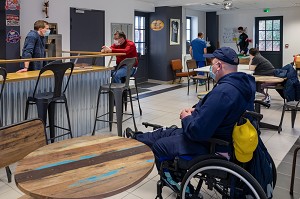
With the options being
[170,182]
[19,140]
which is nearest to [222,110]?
[170,182]

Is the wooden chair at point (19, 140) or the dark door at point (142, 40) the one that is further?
the dark door at point (142, 40)

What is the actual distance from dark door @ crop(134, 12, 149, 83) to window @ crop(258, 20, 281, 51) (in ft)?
16.6

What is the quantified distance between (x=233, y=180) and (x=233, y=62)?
899 mm

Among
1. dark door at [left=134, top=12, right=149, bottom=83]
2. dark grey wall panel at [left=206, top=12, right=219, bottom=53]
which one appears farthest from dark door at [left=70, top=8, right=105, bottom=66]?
dark grey wall panel at [left=206, top=12, right=219, bottom=53]

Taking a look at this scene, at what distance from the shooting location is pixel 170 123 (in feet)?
17.0

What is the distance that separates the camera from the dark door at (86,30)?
6.88 metres

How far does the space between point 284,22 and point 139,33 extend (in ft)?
19.1

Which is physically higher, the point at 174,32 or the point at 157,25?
the point at 157,25

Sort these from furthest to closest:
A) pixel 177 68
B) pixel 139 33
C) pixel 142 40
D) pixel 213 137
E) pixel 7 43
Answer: pixel 177 68
pixel 142 40
pixel 139 33
pixel 7 43
pixel 213 137

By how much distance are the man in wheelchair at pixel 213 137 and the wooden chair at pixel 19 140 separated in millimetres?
858

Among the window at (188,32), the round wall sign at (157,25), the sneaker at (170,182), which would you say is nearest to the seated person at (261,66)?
the sneaker at (170,182)

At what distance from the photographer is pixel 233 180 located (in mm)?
1993

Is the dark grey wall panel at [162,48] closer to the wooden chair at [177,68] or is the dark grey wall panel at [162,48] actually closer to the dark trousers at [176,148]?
the wooden chair at [177,68]

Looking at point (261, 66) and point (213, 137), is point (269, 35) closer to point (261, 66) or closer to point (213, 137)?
point (261, 66)
